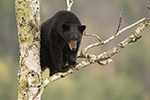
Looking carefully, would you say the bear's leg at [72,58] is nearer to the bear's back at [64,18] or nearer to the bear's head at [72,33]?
the bear's head at [72,33]

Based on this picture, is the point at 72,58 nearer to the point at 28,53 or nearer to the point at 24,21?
the point at 28,53

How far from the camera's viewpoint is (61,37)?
7512 millimetres

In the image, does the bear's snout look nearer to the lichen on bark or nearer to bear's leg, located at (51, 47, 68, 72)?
bear's leg, located at (51, 47, 68, 72)

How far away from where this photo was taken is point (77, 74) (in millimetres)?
60656

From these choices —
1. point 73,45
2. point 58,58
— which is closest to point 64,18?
point 73,45

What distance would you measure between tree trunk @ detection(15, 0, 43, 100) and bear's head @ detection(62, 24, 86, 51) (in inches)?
37.7

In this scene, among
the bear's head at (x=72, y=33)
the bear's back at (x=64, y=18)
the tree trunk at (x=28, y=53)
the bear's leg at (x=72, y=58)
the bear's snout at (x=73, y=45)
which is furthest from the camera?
the bear's leg at (x=72, y=58)

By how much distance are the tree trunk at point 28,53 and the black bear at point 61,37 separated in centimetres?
88

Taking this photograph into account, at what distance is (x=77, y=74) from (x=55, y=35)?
53475mm

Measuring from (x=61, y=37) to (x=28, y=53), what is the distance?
1273 mm

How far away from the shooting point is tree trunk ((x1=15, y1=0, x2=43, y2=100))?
638 centimetres

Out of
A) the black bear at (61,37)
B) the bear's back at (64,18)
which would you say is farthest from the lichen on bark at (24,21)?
→ the bear's back at (64,18)

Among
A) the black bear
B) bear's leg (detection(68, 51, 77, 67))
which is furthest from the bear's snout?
bear's leg (detection(68, 51, 77, 67))

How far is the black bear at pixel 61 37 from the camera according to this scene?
7332 millimetres
